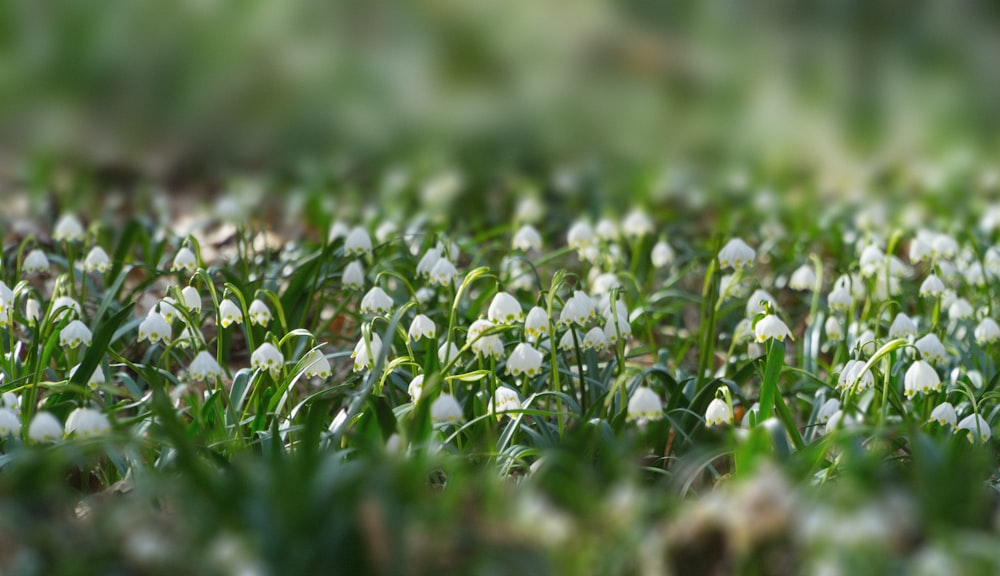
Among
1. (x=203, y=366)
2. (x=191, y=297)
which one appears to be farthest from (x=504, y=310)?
(x=191, y=297)

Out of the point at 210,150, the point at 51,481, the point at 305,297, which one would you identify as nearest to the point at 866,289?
the point at 305,297

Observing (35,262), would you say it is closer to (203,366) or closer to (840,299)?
(203,366)

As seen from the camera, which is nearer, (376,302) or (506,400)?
(506,400)

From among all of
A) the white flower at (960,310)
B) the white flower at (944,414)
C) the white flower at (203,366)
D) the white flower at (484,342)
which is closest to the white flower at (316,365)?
the white flower at (203,366)

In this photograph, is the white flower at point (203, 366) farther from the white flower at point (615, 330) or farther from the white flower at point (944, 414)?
the white flower at point (944, 414)

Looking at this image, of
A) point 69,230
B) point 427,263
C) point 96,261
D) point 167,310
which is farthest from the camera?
point 69,230

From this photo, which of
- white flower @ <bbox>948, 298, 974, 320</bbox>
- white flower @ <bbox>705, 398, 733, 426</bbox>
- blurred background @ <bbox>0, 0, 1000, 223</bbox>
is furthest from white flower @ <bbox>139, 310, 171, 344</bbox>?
blurred background @ <bbox>0, 0, 1000, 223</bbox>

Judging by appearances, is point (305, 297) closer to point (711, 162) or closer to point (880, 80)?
point (711, 162)
